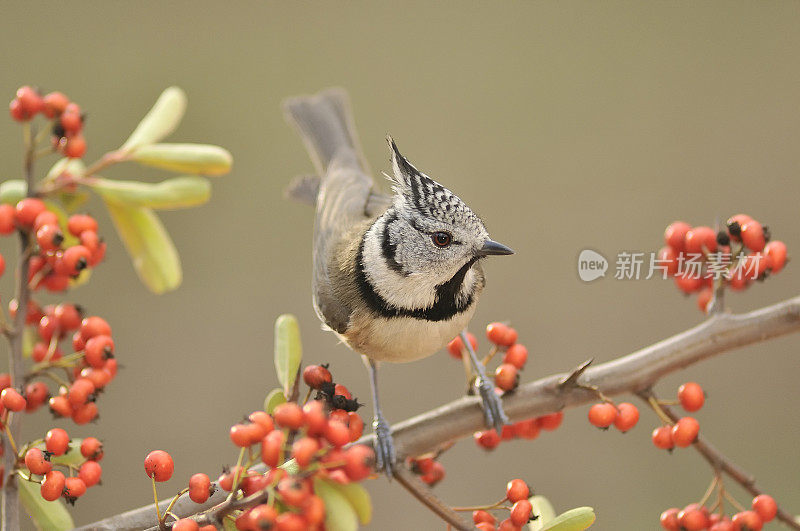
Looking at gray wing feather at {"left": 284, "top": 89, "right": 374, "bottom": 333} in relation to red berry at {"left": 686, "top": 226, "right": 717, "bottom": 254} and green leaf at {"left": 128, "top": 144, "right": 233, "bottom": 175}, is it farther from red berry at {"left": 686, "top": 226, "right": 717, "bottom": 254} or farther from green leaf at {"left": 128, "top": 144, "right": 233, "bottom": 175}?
red berry at {"left": 686, "top": 226, "right": 717, "bottom": 254}

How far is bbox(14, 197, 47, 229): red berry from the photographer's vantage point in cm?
107

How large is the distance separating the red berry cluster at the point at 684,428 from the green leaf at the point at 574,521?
23cm

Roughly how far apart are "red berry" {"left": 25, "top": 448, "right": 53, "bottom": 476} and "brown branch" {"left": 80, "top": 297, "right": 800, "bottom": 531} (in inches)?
16.3

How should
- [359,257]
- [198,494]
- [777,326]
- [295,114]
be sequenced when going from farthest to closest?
[295,114]
[359,257]
[777,326]
[198,494]

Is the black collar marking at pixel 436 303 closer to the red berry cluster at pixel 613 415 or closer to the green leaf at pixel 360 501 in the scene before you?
the red berry cluster at pixel 613 415

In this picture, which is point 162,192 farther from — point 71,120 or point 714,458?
point 714,458

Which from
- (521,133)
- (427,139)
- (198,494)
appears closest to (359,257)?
(198,494)

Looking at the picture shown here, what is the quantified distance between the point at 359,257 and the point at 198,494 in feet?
1.87

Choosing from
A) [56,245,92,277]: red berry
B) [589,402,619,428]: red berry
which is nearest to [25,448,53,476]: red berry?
[56,245,92,277]: red berry

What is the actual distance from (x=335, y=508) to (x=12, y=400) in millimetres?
452

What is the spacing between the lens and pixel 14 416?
101 centimetres

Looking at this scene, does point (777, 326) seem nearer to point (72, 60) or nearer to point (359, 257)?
point (359, 257)

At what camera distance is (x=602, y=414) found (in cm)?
110

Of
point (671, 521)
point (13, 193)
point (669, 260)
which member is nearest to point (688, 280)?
point (669, 260)
